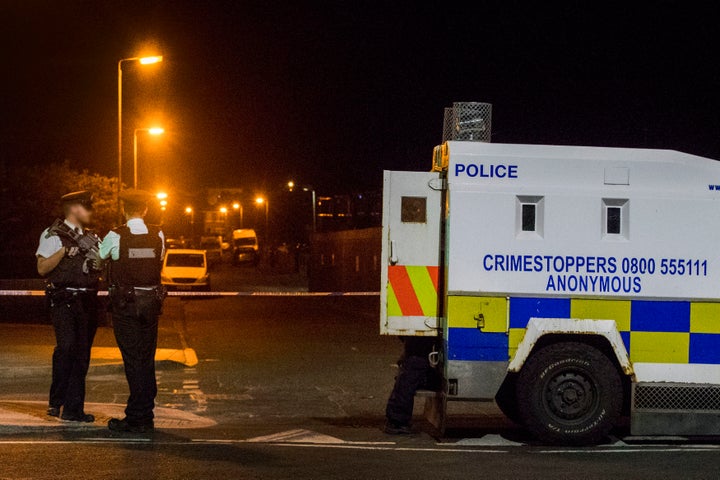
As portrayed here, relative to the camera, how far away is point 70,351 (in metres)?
9.03

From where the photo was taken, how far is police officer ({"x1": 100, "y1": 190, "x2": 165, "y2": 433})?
8.61m

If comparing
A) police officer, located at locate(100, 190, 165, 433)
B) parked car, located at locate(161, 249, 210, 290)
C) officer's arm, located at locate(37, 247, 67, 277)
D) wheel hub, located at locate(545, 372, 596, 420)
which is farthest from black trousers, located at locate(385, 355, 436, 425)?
parked car, located at locate(161, 249, 210, 290)

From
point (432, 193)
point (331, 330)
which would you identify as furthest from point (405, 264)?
point (331, 330)

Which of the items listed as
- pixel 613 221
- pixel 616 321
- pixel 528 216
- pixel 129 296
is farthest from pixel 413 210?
pixel 129 296

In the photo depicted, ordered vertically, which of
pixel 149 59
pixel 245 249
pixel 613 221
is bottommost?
pixel 245 249

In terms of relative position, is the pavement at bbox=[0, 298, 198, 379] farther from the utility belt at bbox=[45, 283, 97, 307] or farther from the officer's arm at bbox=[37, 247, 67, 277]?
the officer's arm at bbox=[37, 247, 67, 277]

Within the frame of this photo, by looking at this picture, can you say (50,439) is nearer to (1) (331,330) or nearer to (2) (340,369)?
(2) (340,369)

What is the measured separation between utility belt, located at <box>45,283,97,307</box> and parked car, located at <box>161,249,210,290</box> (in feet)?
91.4

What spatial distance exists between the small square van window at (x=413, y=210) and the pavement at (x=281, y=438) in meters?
1.79

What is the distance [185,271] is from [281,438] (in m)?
29.4

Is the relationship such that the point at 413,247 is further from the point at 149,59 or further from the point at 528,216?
the point at 149,59

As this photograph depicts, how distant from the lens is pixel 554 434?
8375mm

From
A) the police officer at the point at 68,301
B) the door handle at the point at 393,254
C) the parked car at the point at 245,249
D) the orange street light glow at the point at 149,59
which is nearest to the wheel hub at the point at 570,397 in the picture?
the door handle at the point at 393,254

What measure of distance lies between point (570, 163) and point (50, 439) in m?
4.63
